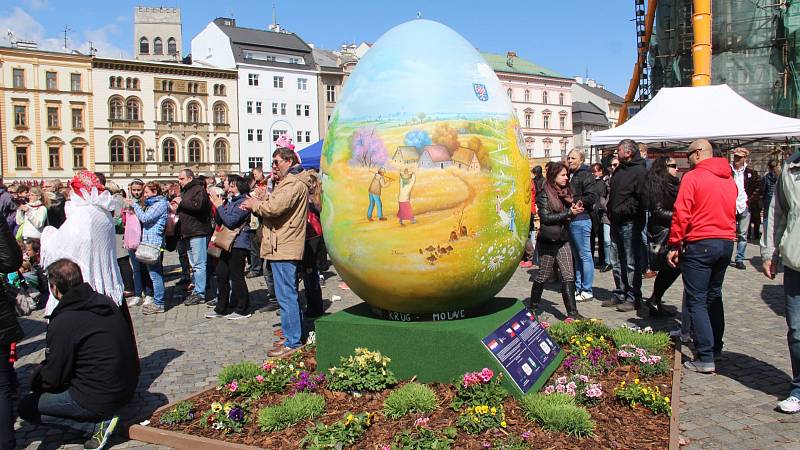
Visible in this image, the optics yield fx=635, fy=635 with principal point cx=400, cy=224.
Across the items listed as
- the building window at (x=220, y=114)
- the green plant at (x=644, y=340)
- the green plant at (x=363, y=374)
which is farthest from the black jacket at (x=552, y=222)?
the building window at (x=220, y=114)

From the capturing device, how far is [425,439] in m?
4.21

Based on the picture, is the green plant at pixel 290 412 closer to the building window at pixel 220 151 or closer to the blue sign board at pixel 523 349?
the blue sign board at pixel 523 349

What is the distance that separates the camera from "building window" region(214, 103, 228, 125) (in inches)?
2365

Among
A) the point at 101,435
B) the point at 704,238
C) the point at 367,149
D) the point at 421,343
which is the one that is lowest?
the point at 101,435

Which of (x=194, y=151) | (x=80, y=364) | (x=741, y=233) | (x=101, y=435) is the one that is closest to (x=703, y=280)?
(x=101, y=435)

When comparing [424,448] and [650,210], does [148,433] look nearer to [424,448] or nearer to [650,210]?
[424,448]

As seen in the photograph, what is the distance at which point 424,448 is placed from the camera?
411cm

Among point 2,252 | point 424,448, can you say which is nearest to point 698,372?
point 424,448

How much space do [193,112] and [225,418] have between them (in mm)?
58281

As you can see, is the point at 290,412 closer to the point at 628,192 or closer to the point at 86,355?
the point at 86,355

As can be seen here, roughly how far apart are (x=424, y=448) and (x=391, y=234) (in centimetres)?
163

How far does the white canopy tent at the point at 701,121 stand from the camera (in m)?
13.5

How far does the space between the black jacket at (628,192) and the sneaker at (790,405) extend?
383cm

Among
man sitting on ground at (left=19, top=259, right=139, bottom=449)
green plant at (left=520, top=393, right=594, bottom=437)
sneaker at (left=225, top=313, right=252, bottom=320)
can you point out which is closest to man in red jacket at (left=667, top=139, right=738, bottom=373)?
green plant at (left=520, top=393, right=594, bottom=437)
